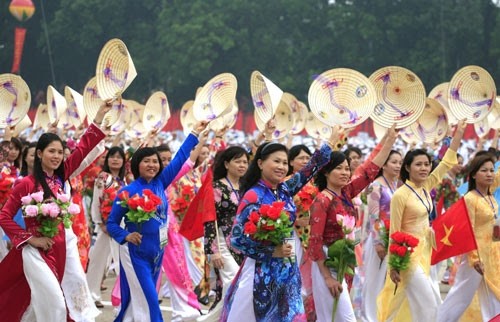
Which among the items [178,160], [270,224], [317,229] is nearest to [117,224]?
[178,160]

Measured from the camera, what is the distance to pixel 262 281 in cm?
666

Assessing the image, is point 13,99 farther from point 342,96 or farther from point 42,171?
point 342,96

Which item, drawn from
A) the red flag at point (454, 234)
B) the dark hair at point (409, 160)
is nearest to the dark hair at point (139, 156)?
the dark hair at point (409, 160)

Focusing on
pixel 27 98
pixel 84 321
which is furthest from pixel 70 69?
pixel 84 321

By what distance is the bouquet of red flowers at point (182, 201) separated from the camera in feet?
39.1

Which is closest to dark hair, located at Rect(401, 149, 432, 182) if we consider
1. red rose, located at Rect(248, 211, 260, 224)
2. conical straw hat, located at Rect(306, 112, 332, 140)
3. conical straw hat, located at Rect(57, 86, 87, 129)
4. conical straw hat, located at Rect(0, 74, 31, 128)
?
red rose, located at Rect(248, 211, 260, 224)

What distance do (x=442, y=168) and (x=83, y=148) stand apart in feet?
9.52

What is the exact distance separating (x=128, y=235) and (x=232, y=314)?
1812 mm

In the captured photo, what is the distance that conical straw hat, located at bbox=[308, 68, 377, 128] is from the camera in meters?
7.57

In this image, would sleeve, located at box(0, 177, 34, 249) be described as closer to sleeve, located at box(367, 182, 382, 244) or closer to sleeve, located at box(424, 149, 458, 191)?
sleeve, located at box(424, 149, 458, 191)

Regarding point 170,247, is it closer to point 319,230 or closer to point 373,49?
point 319,230

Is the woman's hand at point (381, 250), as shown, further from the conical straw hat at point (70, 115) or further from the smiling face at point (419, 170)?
the conical straw hat at point (70, 115)

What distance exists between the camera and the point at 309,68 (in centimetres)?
4378

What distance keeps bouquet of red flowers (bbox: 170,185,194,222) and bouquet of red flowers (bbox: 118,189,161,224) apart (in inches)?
140
